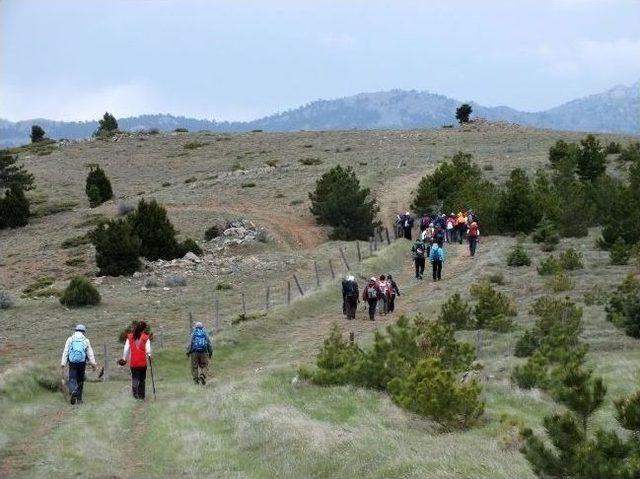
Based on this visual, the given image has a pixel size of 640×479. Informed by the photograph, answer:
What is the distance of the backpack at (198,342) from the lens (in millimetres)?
21453

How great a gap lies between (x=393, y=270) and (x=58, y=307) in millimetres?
14926

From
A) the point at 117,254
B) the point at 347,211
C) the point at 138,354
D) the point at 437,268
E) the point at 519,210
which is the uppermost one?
the point at 519,210

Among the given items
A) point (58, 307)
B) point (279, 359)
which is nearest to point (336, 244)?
point (58, 307)

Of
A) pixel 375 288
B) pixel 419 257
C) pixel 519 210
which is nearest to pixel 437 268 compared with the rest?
pixel 419 257

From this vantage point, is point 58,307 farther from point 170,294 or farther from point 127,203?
point 127,203

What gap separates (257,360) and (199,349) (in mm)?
5233

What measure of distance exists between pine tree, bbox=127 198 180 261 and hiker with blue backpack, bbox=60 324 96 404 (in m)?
29.0

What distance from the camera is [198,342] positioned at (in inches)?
845

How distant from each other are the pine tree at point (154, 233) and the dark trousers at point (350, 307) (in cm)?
1993

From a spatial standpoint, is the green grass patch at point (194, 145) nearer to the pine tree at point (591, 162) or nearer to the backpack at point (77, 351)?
the pine tree at point (591, 162)

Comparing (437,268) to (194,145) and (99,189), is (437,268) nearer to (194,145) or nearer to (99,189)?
(99,189)

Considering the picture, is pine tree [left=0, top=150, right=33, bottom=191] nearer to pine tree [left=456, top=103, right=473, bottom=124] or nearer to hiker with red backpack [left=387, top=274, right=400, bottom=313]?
hiker with red backpack [left=387, top=274, right=400, bottom=313]

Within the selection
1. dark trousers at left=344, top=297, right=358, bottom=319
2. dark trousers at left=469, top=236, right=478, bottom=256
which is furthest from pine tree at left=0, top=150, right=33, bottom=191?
dark trousers at left=344, top=297, right=358, bottom=319

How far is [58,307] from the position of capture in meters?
36.5
